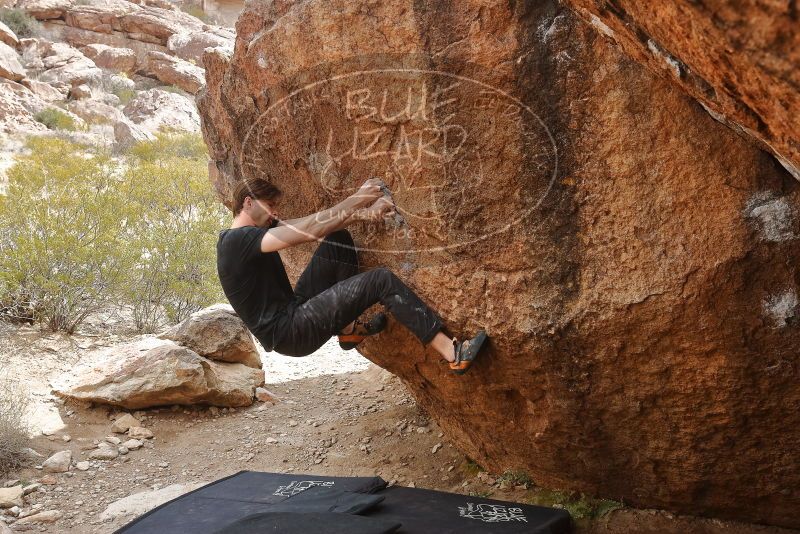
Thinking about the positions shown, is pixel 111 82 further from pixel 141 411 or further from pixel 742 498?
pixel 742 498

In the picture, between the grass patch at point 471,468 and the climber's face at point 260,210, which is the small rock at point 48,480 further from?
the grass patch at point 471,468

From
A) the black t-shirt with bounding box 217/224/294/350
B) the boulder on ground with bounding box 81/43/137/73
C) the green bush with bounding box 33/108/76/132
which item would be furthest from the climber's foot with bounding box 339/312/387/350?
the boulder on ground with bounding box 81/43/137/73

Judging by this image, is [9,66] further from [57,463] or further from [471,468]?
[471,468]

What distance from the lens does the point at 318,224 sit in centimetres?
317

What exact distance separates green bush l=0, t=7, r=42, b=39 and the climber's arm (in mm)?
22757

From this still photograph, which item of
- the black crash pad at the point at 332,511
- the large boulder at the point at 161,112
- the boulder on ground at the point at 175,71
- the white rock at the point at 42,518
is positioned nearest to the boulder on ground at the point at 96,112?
the large boulder at the point at 161,112

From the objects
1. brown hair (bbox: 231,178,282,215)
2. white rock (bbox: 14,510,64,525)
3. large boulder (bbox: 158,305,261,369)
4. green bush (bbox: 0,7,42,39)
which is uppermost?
green bush (bbox: 0,7,42,39)

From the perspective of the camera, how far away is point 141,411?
18.6 feet

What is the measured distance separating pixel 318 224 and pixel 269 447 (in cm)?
271

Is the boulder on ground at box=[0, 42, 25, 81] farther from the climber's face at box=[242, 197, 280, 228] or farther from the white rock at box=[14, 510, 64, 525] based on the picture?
the climber's face at box=[242, 197, 280, 228]

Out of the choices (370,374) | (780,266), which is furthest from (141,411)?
(780,266)

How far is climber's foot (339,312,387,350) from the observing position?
3543mm

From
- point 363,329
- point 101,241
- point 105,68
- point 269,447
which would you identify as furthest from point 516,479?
point 105,68

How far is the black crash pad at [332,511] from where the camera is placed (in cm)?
319
